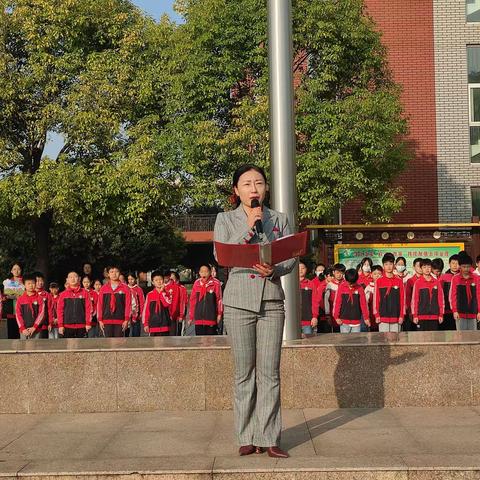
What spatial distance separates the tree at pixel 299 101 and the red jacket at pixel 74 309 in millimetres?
9644

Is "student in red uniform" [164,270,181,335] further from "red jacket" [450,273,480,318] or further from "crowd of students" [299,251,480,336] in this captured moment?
"red jacket" [450,273,480,318]

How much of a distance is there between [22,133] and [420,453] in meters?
22.4

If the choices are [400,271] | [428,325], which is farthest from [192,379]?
[400,271]

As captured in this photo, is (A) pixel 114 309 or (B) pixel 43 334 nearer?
(A) pixel 114 309

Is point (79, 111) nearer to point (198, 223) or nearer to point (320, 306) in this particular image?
point (320, 306)

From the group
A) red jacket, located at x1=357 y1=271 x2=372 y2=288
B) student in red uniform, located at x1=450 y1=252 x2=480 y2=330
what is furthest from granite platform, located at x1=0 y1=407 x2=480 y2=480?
red jacket, located at x1=357 y1=271 x2=372 y2=288

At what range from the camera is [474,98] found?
28781mm

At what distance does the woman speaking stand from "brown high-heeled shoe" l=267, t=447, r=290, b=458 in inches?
1.0

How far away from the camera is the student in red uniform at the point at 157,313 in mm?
14469

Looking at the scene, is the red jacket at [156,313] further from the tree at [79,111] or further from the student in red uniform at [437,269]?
the tree at [79,111]

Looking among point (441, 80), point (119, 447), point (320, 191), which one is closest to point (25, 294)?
point (119, 447)

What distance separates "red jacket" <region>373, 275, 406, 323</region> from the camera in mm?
14492

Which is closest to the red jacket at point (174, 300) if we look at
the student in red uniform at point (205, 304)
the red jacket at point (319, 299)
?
the student in red uniform at point (205, 304)

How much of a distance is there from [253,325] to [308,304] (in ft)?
27.9
